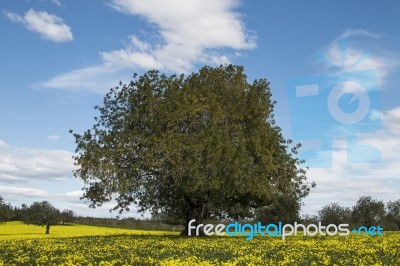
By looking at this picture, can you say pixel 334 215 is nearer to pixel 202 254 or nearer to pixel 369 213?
pixel 369 213

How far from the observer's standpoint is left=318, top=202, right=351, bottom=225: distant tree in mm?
117312

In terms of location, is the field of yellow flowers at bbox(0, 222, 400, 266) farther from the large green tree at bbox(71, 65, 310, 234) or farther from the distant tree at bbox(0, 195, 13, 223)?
the distant tree at bbox(0, 195, 13, 223)

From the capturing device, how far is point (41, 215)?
84.1 metres

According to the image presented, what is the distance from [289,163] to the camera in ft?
171

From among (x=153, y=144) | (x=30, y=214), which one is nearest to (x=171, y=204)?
(x=153, y=144)

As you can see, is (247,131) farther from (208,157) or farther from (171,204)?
(171,204)

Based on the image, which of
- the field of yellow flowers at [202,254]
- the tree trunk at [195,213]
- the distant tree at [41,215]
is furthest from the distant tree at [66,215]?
the field of yellow flowers at [202,254]

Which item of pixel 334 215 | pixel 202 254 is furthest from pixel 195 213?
pixel 334 215

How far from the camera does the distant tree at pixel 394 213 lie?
396ft

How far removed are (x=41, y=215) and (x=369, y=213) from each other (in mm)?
74777

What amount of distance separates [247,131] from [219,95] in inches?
164

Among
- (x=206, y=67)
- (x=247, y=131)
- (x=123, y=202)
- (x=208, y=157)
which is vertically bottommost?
(x=123, y=202)

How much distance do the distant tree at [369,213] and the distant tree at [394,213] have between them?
2.75 metres

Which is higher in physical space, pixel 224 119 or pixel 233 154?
pixel 224 119
